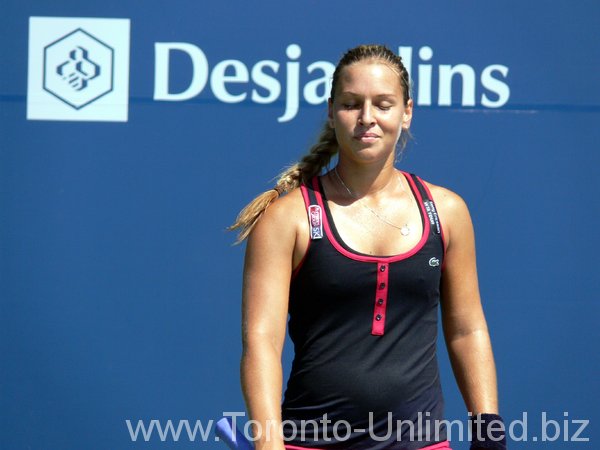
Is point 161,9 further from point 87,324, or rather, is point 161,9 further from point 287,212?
point 287,212

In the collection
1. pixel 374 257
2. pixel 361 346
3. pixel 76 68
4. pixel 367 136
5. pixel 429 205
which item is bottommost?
pixel 361 346

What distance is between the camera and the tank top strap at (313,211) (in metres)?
2.05

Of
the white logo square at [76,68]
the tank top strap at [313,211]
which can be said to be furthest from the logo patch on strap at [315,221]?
the white logo square at [76,68]

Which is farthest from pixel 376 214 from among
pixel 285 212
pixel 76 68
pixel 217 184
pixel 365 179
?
pixel 76 68

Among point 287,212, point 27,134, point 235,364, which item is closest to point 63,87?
point 27,134

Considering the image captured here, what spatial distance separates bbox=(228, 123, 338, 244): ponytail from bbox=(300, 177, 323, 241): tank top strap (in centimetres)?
6

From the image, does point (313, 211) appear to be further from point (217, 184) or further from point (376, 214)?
point (217, 184)

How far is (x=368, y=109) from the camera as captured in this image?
2.09 meters

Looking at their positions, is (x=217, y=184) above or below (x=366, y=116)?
below

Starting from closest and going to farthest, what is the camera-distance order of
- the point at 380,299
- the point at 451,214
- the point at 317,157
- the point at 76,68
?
the point at 380,299, the point at 451,214, the point at 317,157, the point at 76,68

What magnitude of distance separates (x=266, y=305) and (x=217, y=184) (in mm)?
1394

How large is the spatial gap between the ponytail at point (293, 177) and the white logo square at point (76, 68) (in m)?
1.25

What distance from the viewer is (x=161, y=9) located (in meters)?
3.36

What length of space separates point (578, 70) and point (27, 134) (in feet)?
6.06
